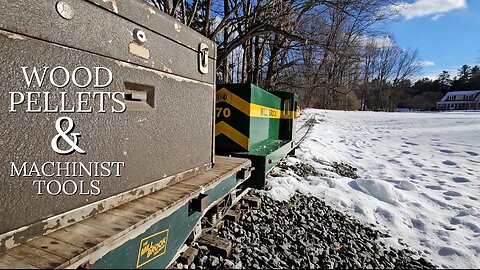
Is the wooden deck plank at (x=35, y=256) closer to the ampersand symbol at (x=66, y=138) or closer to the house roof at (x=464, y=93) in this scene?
the ampersand symbol at (x=66, y=138)

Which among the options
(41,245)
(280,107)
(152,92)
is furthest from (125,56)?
(280,107)

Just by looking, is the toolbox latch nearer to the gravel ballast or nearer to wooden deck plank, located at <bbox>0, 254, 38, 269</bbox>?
the gravel ballast

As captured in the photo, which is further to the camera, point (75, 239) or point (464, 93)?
point (464, 93)

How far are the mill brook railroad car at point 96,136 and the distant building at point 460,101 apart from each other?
82.3 meters

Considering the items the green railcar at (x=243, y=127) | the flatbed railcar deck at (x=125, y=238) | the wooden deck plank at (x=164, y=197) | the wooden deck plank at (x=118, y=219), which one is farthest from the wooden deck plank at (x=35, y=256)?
the green railcar at (x=243, y=127)

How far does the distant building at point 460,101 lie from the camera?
6284cm

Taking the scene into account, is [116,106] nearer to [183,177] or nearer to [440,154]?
[183,177]

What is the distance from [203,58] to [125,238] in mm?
1551

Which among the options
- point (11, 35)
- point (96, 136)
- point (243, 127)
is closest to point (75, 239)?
point (96, 136)

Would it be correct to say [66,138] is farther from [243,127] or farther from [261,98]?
[261,98]

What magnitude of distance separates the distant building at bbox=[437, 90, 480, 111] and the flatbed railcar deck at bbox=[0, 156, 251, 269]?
8237 centimetres

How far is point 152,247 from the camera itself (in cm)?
138

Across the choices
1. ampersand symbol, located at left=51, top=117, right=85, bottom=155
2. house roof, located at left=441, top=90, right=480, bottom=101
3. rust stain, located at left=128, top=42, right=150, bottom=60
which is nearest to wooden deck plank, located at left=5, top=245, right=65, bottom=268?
ampersand symbol, located at left=51, top=117, right=85, bottom=155

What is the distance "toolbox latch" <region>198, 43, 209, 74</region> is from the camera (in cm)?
220
